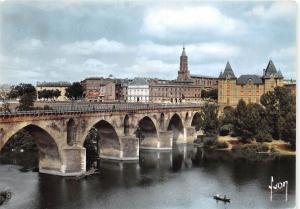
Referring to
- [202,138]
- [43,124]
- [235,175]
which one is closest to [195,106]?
[202,138]

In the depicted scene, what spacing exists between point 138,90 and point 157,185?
60.4m

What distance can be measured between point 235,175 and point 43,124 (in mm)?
19662

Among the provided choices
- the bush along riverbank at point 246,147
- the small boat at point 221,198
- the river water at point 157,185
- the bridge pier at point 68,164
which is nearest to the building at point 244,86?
the bush along riverbank at point 246,147

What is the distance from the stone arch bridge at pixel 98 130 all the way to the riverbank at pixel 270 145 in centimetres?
789

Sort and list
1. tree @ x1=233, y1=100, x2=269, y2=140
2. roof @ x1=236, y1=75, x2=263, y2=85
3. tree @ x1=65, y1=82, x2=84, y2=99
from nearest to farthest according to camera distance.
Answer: tree @ x1=233, y1=100, x2=269, y2=140
roof @ x1=236, y1=75, x2=263, y2=85
tree @ x1=65, y1=82, x2=84, y2=99

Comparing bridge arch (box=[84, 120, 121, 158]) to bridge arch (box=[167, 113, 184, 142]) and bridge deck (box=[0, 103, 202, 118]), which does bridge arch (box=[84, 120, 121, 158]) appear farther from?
bridge arch (box=[167, 113, 184, 142])

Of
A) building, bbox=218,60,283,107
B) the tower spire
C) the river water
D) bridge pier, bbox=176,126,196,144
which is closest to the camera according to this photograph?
the river water

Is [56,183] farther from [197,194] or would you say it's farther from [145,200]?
[197,194]

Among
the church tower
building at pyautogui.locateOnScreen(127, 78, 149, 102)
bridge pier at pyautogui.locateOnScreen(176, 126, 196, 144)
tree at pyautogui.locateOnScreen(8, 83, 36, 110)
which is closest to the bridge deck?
bridge pier at pyautogui.locateOnScreen(176, 126, 196, 144)

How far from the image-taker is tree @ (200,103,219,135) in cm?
6688

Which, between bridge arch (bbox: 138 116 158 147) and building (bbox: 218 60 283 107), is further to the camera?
building (bbox: 218 60 283 107)

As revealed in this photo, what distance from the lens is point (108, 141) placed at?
180 ft

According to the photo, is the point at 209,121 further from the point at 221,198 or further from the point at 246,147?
the point at 221,198

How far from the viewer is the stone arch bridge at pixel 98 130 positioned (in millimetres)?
42363
